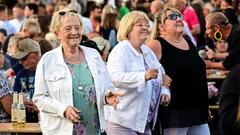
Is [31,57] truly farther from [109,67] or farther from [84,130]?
[84,130]

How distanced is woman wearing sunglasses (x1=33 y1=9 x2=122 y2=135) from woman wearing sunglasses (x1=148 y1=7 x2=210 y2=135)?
4.67 feet

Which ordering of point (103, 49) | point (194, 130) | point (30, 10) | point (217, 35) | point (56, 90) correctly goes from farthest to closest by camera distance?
point (30, 10) < point (103, 49) < point (217, 35) < point (194, 130) < point (56, 90)

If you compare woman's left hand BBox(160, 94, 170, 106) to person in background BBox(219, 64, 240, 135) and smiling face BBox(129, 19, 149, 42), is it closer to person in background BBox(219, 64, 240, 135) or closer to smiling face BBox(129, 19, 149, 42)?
smiling face BBox(129, 19, 149, 42)

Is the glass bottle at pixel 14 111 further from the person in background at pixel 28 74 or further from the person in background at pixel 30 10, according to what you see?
the person in background at pixel 30 10

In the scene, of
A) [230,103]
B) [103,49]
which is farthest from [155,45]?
[230,103]

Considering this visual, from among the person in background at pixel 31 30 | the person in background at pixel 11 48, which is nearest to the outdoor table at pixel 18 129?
the person in background at pixel 11 48

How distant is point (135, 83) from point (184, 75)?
702 millimetres

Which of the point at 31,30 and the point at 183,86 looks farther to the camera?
the point at 31,30

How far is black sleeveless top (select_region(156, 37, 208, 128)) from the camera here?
8.34 meters

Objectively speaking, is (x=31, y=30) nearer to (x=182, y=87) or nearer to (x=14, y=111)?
(x=14, y=111)

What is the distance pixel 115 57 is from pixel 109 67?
11cm

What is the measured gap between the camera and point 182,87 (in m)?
8.39

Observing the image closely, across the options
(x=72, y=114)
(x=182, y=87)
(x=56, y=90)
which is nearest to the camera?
(x=72, y=114)

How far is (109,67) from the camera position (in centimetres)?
800
